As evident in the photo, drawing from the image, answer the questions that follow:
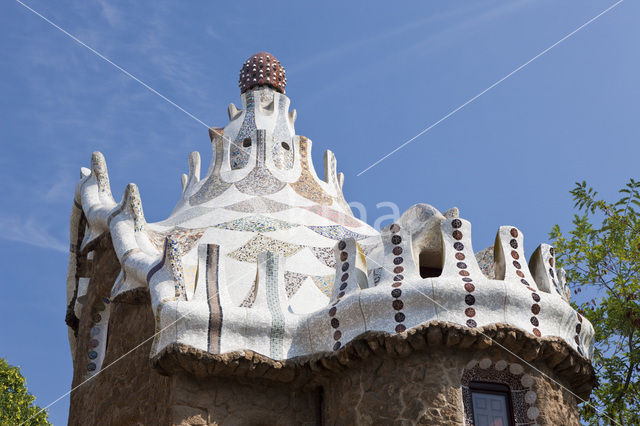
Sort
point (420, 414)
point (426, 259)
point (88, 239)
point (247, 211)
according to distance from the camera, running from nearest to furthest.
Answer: point (420, 414) → point (426, 259) → point (247, 211) → point (88, 239)

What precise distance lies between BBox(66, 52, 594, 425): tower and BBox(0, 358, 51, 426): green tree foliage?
7.21m

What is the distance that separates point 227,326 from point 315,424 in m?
0.96

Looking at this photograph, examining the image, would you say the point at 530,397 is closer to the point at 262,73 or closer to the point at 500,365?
the point at 500,365

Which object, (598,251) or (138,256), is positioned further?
(598,251)

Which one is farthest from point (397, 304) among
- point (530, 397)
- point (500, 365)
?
point (530, 397)

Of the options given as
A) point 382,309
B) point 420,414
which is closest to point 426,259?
point 382,309

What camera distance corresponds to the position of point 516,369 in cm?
599

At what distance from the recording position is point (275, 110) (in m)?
9.81

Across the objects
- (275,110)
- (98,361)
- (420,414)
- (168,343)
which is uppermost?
→ (275,110)

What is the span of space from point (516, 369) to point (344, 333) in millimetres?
1188

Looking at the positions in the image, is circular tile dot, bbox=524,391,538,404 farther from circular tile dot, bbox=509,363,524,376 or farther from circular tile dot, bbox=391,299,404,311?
circular tile dot, bbox=391,299,404,311

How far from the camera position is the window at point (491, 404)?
585 cm

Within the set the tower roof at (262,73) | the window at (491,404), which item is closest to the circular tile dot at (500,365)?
the window at (491,404)

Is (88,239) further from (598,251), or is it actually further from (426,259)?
(598,251)
